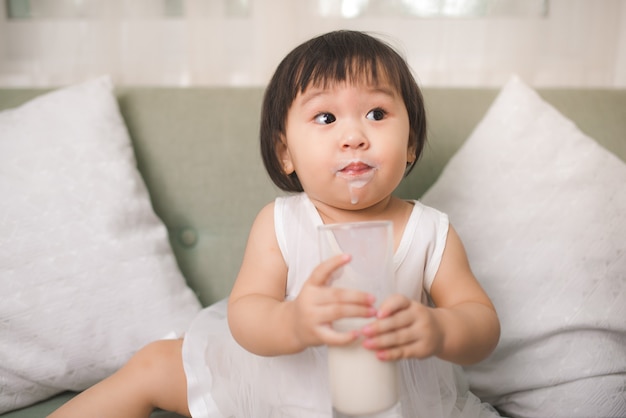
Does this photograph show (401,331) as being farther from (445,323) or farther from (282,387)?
(282,387)

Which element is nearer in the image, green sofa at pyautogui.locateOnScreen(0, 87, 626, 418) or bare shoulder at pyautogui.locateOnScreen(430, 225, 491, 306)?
bare shoulder at pyautogui.locateOnScreen(430, 225, 491, 306)

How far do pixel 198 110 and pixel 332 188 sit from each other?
2.13 ft

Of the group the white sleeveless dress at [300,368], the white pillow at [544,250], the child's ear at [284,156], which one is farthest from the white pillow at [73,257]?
the white pillow at [544,250]

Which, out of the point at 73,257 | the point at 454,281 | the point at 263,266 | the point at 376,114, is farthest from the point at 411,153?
the point at 73,257

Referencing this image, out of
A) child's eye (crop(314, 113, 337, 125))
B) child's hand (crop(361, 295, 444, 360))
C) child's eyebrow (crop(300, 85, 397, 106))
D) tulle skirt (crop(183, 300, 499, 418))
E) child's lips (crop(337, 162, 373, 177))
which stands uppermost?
child's eyebrow (crop(300, 85, 397, 106))

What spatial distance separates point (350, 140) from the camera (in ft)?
2.96

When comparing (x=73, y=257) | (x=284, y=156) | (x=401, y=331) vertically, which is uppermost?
(x=284, y=156)

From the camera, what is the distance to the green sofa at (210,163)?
1.41 meters

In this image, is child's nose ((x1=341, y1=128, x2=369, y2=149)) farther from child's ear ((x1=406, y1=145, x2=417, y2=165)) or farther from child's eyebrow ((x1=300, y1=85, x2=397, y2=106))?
child's ear ((x1=406, y1=145, x2=417, y2=165))

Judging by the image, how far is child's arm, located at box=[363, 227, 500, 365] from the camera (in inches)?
27.1

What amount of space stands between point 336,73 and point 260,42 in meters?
0.85

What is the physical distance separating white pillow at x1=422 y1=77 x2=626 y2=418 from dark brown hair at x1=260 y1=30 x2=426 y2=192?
30cm

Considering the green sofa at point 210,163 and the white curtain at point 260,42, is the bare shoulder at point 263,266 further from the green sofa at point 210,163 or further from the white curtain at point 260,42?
the white curtain at point 260,42

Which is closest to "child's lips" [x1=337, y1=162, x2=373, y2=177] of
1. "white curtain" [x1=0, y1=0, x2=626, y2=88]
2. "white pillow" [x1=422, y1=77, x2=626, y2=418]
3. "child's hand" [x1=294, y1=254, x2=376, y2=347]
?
"child's hand" [x1=294, y1=254, x2=376, y2=347]
